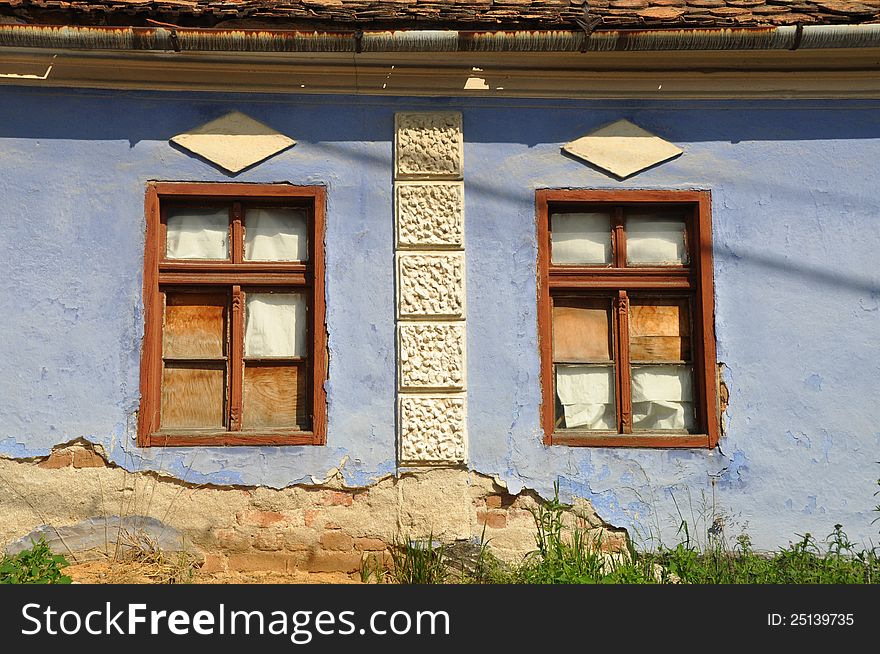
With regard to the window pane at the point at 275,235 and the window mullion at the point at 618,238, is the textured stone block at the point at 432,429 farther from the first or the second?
the window mullion at the point at 618,238

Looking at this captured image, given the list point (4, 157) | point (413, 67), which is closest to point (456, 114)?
point (413, 67)

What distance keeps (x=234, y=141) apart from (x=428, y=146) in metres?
1.09

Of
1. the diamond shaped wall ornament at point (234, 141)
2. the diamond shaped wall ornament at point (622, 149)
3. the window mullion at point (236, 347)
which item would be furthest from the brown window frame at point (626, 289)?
the window mullion at point (236, 347)

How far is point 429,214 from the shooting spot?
18.8 feet

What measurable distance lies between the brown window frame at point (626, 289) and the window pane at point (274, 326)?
1.35 metres

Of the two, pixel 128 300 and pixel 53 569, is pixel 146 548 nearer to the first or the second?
pixel 53 569

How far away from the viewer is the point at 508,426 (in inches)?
221

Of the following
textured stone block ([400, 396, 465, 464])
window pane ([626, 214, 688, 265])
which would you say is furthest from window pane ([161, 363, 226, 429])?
window pane ([626, 214, 688, 265])

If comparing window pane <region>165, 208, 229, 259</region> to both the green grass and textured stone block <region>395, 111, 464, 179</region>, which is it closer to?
textured stone block <region>395, 111, 464, 179</region>

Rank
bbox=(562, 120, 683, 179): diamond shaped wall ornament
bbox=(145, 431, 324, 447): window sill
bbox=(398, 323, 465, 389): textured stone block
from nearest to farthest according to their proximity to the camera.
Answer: bbox=(145, 431, 324, 447): window sill → bbox=(398, 323, 465, 389): textured stone block → bbox=(562, 120, 683, 179): diamond shaped wall ornament

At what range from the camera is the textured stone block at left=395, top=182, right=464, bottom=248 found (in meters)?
5.71

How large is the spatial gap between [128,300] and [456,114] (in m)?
2.10

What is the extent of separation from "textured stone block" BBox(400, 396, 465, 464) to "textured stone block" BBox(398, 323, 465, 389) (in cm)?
9

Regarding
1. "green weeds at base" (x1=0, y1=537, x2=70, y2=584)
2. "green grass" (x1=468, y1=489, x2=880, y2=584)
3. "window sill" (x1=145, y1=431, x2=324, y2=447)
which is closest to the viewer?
"green weeds at base" (x1=0, y1=537, x2=70, y2=584)
